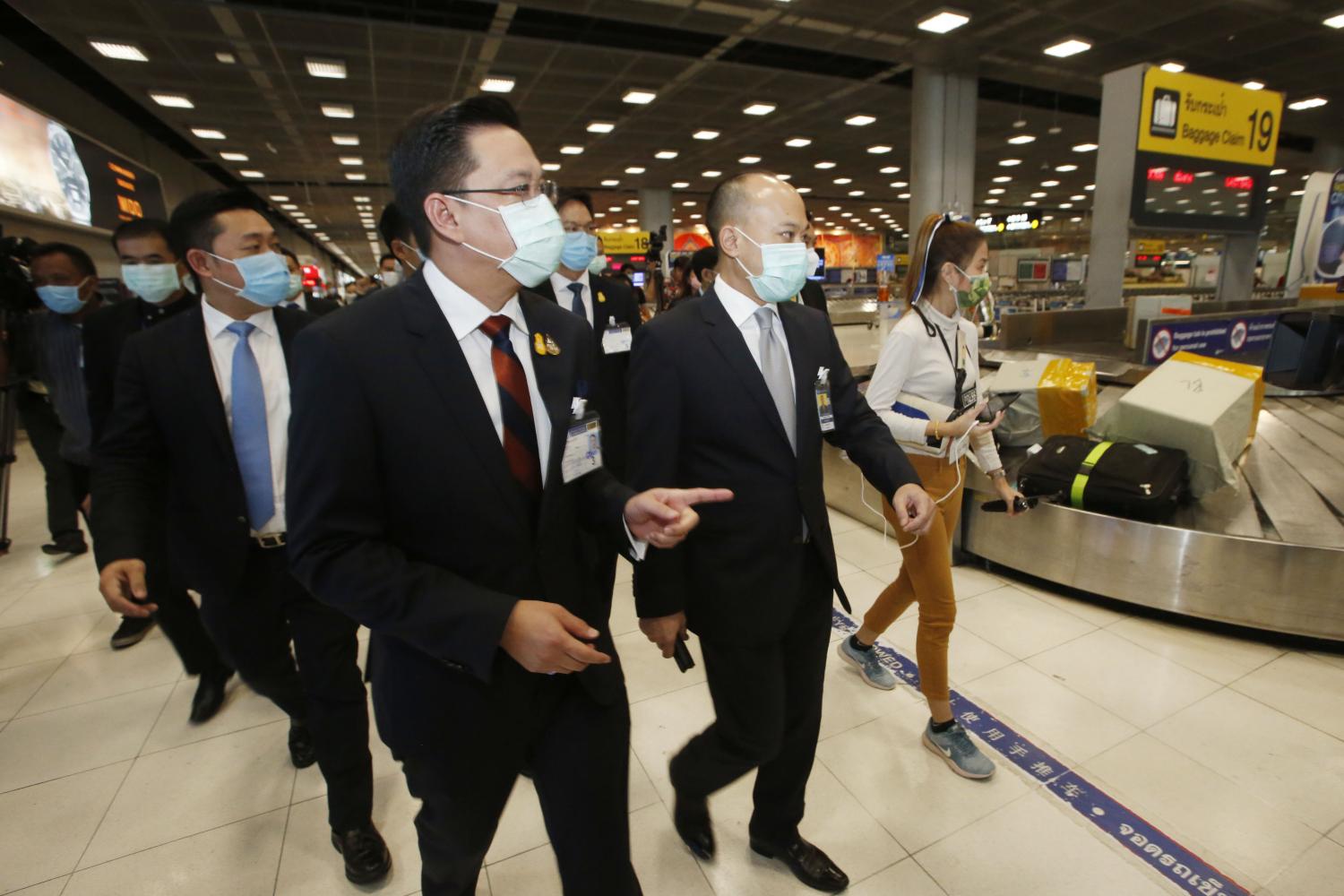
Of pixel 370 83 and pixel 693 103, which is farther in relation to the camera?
pixel 693 103

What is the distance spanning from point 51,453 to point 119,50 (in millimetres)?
6872

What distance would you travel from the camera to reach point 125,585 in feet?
4.90

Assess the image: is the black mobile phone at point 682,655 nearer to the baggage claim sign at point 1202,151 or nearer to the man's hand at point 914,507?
the man's hand at point 914,507

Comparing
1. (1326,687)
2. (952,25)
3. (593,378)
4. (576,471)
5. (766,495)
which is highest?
(952,25)

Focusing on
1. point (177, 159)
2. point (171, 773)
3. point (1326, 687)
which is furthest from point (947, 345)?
point (177, 159)

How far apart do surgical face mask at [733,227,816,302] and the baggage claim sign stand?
8510 mm

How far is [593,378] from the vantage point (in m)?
1.29

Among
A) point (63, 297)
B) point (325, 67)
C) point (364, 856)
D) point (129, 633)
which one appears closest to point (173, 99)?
point (325, 67)

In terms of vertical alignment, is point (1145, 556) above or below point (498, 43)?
below

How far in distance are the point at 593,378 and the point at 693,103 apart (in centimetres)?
1222

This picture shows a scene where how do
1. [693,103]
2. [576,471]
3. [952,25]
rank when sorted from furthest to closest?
[693,103]
[952,25]
[576,471]

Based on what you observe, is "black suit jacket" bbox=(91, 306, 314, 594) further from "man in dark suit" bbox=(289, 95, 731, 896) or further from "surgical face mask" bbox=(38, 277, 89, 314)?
"surgical face mask" bbox=(38, 277, 89, 314)

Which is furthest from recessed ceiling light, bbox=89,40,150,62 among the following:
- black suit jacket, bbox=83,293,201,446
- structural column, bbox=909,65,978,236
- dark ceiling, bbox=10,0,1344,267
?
structural column, bbox=909,65,978,236

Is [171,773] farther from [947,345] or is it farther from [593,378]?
[947,345]
